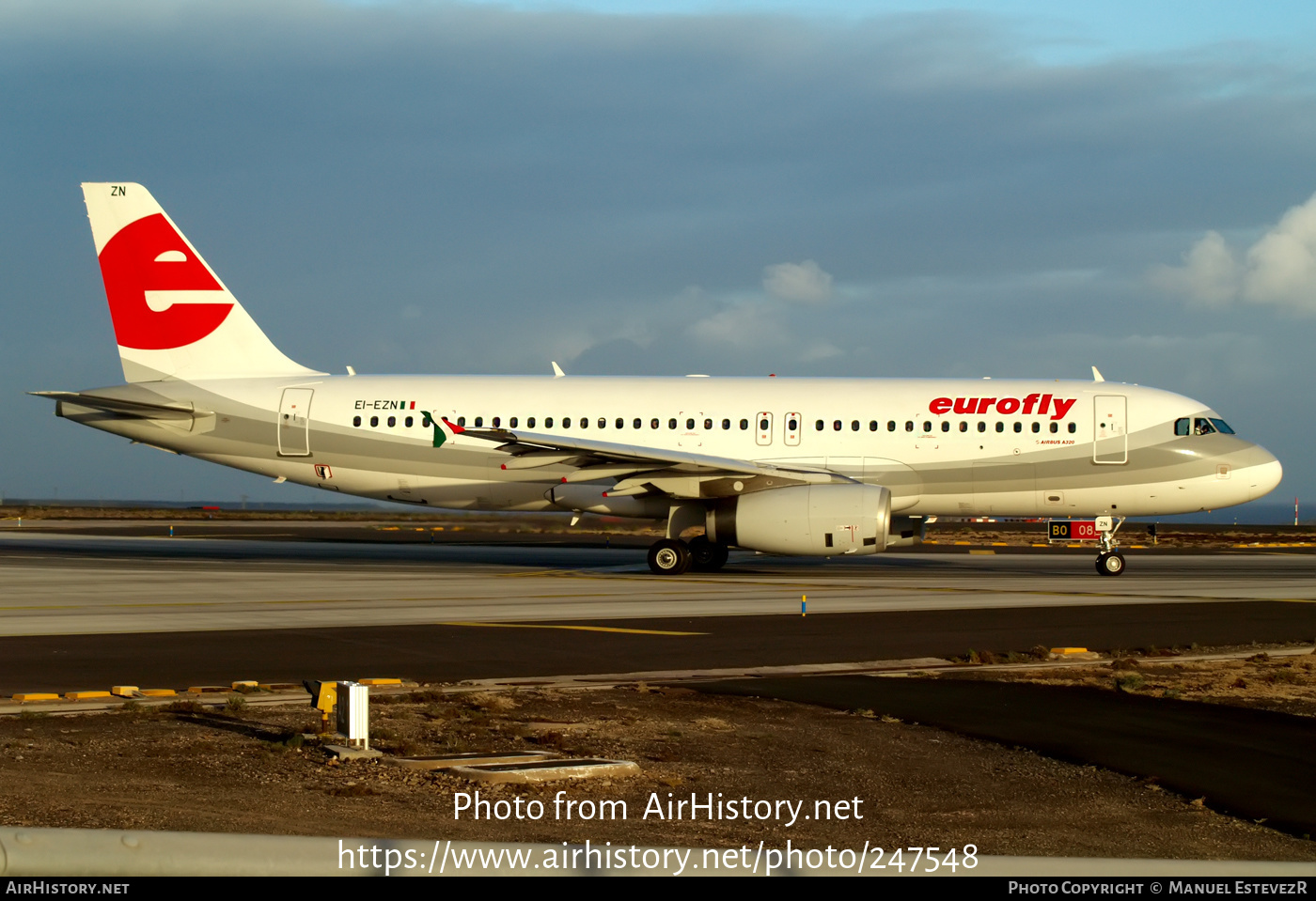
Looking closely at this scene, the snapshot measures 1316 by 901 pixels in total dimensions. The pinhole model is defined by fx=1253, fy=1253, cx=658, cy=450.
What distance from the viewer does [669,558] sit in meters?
25.8

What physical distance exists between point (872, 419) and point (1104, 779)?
19.0 meters

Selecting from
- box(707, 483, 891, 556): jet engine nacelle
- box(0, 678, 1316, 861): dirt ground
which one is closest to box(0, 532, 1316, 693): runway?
box(707, 483, 891, 556): jet engine nacelle

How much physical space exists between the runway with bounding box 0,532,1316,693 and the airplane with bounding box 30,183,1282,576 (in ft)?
5.44

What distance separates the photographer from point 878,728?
30.7 ft

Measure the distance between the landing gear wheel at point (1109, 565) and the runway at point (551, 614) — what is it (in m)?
0.57

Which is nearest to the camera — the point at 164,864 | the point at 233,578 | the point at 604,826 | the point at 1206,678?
the point at 164,864

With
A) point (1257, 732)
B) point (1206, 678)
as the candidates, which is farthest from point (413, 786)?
point (1206, 678)

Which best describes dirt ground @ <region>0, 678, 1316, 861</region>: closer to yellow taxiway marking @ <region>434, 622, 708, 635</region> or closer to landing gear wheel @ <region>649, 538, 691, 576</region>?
yellow taxiway marking @ <region>434, 622, 708, 635</region>

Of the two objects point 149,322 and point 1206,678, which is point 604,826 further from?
point 149,322

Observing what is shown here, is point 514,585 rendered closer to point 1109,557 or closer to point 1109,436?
point 1109,436

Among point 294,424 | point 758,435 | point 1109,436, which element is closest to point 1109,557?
point 1109,436

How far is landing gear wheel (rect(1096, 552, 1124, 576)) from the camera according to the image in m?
26.6

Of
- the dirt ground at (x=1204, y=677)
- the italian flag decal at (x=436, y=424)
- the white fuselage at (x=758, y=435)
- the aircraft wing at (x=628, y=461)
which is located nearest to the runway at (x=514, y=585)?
the white fuselage at (x=758, y=435)

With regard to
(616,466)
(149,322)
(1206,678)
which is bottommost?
(1206,678)
